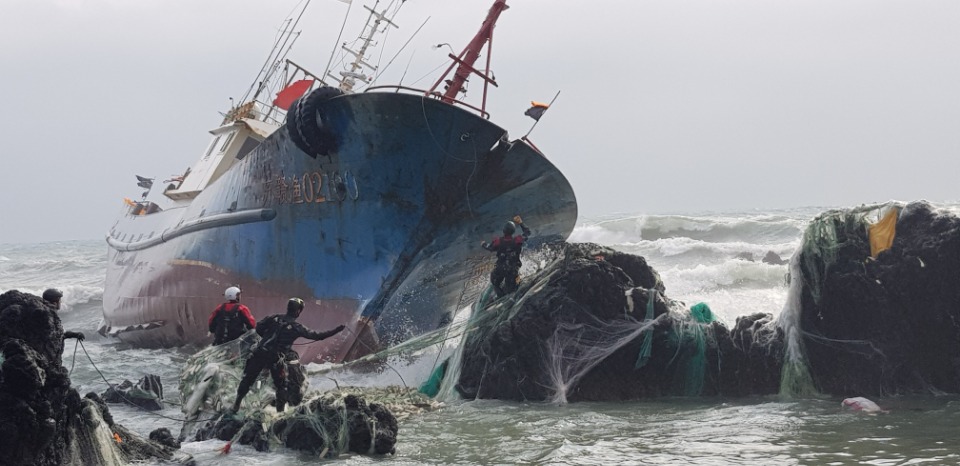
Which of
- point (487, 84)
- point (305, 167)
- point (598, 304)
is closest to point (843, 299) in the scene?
point (598, 304)

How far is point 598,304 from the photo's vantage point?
9211 mm

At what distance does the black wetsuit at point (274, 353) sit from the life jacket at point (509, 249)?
278cm

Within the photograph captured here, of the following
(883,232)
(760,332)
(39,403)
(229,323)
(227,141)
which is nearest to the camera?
(39,403)

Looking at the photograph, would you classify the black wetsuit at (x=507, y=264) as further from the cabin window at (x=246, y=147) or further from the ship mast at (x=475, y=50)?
the cabin window at (x=246, y=147)

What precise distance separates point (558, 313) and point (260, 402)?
10.3ft

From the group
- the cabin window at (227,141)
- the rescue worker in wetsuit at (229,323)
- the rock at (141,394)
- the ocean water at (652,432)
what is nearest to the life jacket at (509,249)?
the ocean water at (652,432)

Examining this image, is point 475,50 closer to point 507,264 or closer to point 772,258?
point 507,264

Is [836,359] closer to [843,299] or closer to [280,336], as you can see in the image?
[843,299]

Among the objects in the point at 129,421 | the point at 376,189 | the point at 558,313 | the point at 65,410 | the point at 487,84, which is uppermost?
the point at 487,84

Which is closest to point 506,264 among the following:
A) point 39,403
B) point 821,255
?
point 821,255

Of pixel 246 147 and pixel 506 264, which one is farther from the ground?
pixel 246 147

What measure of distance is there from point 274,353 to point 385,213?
15.8ft

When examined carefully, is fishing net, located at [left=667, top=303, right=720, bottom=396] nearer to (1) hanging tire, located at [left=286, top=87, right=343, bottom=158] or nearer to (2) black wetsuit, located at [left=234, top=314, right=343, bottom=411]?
(2) black wetsuit, located at [left=234, top=314, right=343, bottom=411]

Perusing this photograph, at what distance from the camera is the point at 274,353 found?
7.93 meters
